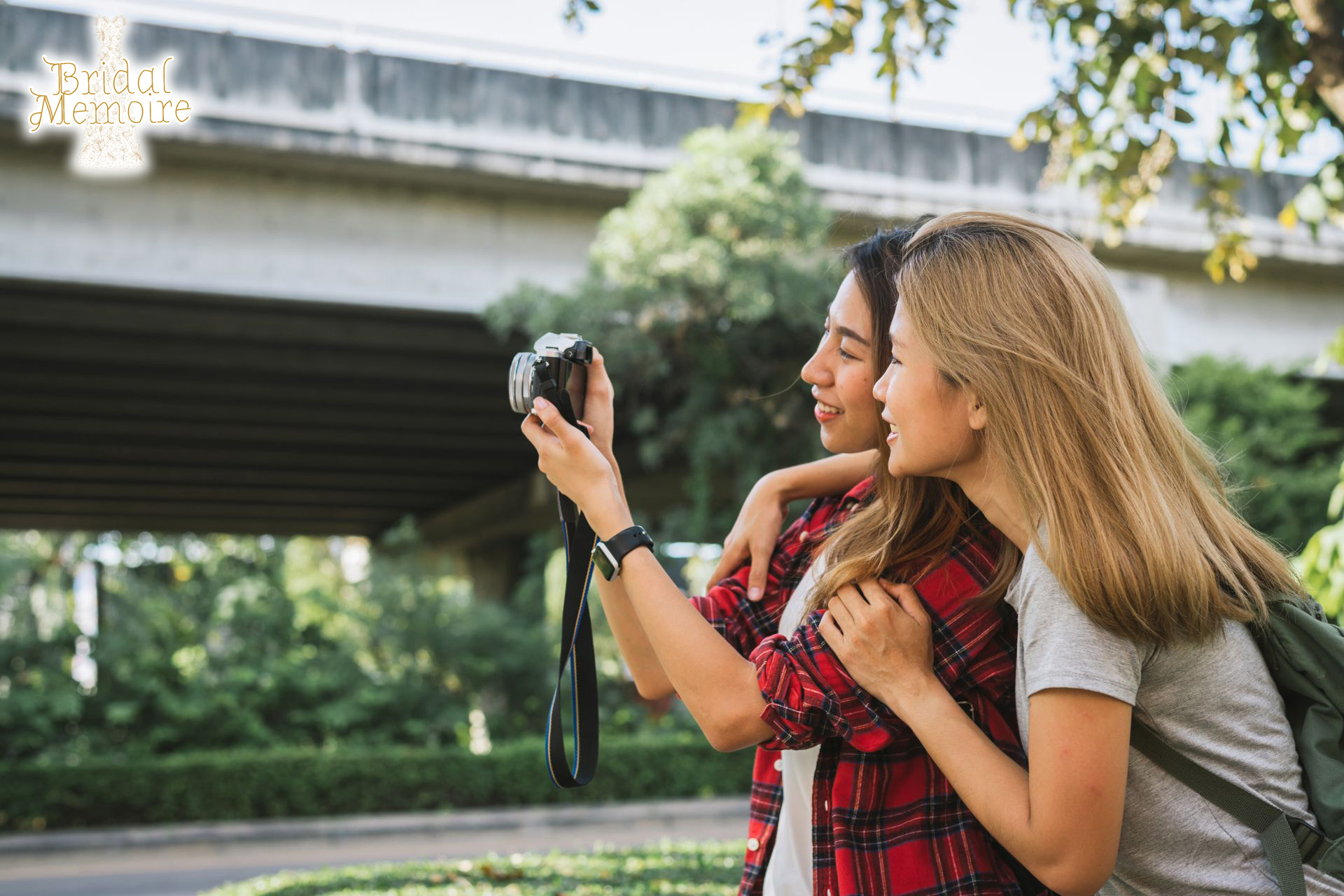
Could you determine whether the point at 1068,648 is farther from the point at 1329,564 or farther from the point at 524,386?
the point at 1329,564

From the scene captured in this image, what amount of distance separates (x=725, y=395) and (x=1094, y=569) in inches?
432

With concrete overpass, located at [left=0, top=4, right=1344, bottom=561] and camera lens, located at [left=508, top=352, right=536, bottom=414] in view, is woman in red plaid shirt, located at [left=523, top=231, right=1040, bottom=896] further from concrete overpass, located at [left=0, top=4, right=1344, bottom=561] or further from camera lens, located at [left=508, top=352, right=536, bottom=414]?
concrete overpass, located at [left=0, top=4, right=1344, bottom=561]

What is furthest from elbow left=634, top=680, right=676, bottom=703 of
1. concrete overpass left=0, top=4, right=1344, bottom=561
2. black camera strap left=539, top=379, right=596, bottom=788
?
concrete overpass left=0, top=4, right=1344, bottom=561

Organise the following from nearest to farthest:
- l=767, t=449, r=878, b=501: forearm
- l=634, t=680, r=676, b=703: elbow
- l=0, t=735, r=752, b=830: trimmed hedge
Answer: l=634, t=680, r=676, b=703: elbow < l=767, t=449, r=878, b=501: forearm < l=0, t=735, r=752, b=830: trimmed hedge

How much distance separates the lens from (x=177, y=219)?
11742 millimetres

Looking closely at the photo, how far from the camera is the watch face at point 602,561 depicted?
202cm

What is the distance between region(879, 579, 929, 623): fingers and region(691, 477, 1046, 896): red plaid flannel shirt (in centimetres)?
3

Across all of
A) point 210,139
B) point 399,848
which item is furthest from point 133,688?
point 210,139

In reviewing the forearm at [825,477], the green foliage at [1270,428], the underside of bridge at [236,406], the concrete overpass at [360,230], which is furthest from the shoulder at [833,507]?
the green foliage at [1270,428]

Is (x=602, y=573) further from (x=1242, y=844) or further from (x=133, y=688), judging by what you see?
(x=133, y=688)

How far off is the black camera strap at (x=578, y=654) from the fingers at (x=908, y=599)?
21.7 inches

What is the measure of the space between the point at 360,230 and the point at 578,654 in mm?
10893

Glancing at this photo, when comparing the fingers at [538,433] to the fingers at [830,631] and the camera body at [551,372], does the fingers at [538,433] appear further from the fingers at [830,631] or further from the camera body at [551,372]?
the fingers at [830,631]

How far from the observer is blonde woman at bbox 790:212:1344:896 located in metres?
1.60
